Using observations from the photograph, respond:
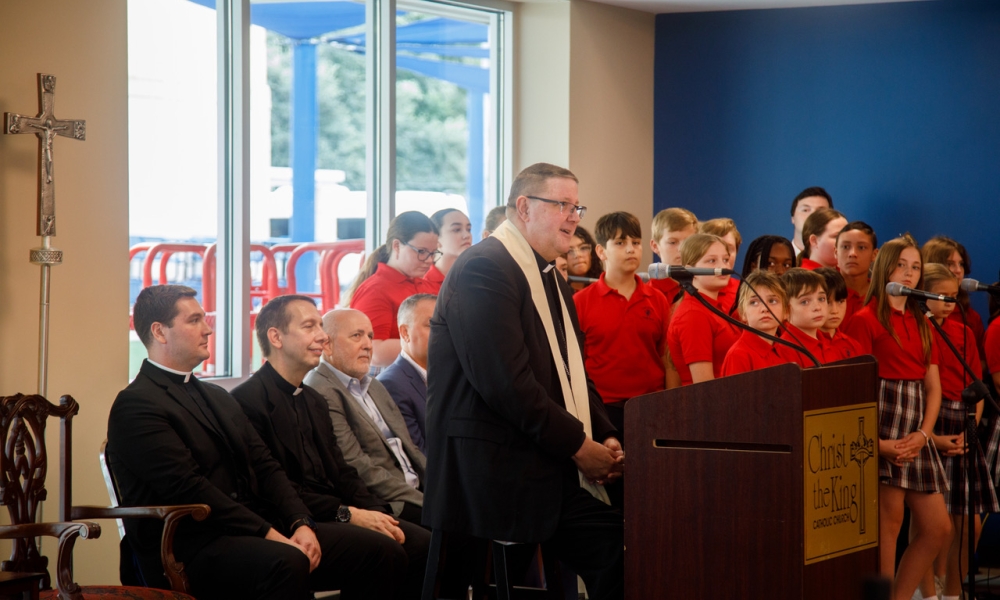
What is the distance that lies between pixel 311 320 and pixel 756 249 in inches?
91.7

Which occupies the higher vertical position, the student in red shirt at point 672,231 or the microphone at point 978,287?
the student in red shirt at point 672,231

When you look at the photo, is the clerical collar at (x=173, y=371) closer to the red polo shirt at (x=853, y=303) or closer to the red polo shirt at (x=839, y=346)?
the red polo shirt at (x=839, y=346)

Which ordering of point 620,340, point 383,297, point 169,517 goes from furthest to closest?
point 383,297, point 620,340, point 169,517

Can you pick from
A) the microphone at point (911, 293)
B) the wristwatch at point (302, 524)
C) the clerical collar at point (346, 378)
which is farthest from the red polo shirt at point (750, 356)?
the wristwatch at point (302, 524)

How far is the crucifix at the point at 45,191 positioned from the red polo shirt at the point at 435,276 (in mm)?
1869

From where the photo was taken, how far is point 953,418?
15.0 feet

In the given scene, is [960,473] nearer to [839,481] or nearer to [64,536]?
[839,481]

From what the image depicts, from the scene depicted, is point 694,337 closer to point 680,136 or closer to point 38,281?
point 38,281

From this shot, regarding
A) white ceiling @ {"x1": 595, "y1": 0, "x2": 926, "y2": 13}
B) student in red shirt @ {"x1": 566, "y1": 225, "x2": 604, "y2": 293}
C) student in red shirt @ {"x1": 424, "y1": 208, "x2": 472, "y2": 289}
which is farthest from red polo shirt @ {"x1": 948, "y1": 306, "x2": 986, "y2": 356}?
student in red shirt @ {"x1": 424, "y1": 208, "x2": 472, "y2": 289}

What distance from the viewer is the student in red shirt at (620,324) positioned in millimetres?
4406

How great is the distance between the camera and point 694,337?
13.5 ft

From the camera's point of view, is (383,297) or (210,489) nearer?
(210,489)

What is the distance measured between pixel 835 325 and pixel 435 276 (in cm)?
199

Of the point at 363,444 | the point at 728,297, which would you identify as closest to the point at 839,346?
the point at 728,297
